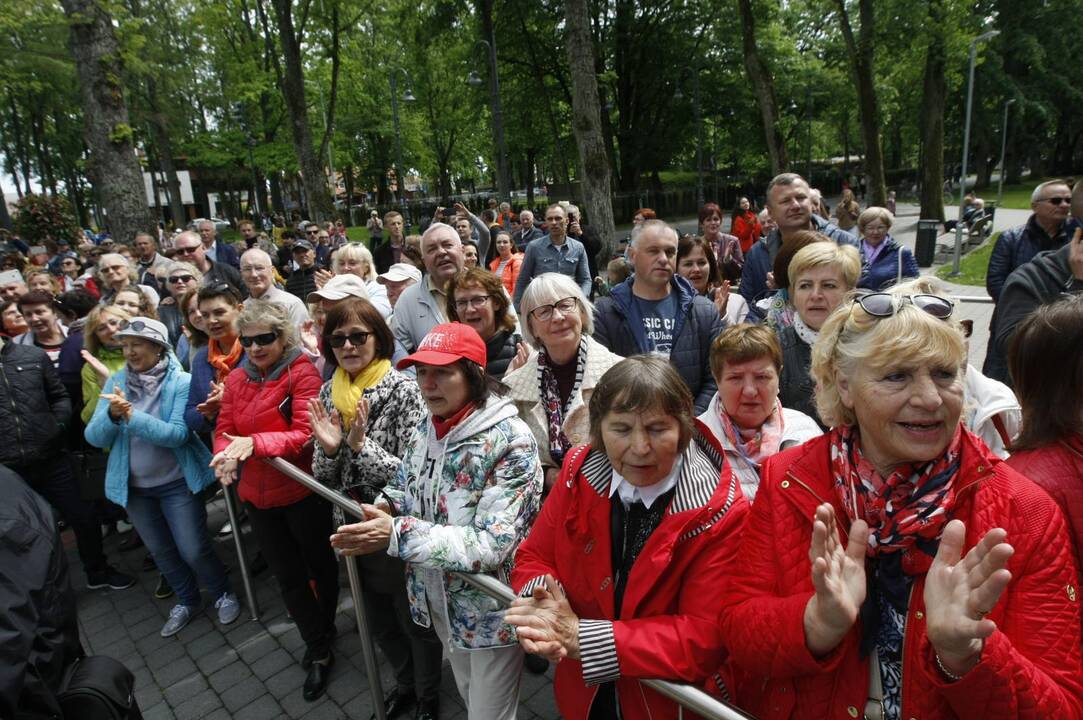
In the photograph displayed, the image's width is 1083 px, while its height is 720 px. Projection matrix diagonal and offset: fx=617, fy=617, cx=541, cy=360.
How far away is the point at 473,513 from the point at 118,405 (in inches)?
106

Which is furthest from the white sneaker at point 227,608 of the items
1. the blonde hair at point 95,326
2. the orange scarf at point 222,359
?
the blonde hair at point 95,326

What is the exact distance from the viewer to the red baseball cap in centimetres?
252

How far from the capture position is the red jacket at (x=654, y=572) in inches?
70.4

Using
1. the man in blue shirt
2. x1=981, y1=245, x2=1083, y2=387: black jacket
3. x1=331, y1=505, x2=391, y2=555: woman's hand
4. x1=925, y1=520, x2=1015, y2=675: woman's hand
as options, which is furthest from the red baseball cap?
the man in blue shirt

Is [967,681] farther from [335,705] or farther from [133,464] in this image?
[133,464]

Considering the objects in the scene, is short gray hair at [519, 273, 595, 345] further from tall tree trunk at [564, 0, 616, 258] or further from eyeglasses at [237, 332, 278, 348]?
tall tree trunk at [564, 0, 616, 258]

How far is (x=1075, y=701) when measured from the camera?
1354 mm

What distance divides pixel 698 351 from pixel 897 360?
6.18 ft

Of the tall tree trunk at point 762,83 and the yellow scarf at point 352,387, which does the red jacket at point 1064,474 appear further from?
the tall tree trunk at point 762,83

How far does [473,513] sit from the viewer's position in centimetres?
252

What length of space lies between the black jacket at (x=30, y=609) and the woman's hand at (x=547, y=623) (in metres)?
1.54

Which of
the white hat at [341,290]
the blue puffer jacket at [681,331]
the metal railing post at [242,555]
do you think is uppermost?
the white hat at [341,290]

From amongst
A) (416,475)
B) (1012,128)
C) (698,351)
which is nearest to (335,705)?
(416,475)

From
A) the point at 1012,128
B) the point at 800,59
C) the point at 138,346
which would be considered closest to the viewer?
the point at 138,346
